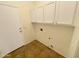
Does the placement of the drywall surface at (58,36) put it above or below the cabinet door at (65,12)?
below

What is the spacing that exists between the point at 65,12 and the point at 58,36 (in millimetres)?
729

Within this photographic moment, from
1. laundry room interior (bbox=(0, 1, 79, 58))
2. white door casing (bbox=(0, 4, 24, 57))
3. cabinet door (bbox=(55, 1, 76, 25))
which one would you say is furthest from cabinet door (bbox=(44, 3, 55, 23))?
white door casing (bbox=(0, 4, 24, 57))

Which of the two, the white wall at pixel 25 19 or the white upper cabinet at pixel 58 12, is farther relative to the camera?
the white wall at pixel 25 19

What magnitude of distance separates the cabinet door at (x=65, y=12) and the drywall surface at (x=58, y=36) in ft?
0.75

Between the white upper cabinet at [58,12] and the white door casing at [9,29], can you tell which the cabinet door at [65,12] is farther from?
the white door casing at [9,29]

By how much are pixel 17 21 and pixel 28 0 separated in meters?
0.84

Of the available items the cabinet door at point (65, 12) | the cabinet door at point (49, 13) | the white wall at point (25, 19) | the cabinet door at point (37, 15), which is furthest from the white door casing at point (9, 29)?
the cabinet door at point (65, 12)

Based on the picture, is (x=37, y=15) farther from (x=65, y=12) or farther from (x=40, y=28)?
(x=65, y=12)

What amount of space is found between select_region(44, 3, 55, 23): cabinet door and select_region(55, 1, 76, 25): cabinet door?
0.14m

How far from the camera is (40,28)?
2617 mm

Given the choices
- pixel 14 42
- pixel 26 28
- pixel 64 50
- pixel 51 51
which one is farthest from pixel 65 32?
pixel 14 42

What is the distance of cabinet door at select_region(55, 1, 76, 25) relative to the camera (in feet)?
4.82

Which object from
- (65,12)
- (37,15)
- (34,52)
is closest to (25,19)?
(37,15)

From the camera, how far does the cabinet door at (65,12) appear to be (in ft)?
4.82
